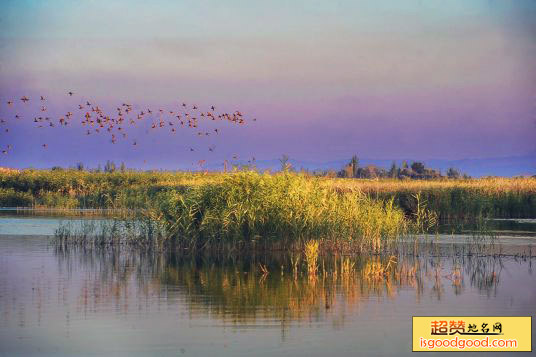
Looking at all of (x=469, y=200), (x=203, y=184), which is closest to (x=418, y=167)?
(x=469, y=200)

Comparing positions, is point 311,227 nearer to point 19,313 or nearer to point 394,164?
point 19,313

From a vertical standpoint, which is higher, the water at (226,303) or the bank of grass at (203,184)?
the bank of grass at (203,184)

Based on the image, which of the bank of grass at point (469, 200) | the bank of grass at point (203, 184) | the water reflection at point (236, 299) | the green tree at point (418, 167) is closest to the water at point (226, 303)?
the water reflection at point (236, 299)

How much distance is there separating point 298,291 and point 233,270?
3955mm

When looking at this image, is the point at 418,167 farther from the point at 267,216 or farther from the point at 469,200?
the point at 267,216

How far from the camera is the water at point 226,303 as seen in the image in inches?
506

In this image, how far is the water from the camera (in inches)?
506

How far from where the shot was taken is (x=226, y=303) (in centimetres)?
1666

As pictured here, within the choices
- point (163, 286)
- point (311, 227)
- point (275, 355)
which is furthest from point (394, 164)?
point (275, 355)

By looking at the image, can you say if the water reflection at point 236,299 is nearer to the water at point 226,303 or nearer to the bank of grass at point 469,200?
the water at point 226,303

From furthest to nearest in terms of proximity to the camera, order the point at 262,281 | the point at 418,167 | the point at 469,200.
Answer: the point at 418,167, the point at 469,200, the point at 262,281

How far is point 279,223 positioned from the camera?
25.0 m

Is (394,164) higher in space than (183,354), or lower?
higher

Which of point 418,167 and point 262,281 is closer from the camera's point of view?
point 262,281
